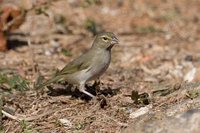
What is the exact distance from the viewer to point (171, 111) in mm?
5656

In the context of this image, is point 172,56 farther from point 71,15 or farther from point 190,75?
→ point 71,15

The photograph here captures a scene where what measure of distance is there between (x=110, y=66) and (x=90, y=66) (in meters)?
2.13

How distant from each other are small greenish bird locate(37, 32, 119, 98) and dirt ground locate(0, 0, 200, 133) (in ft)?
0.56

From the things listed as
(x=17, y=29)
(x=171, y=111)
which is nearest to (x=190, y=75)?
(x=171, y=111)

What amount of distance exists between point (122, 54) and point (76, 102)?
3.09m

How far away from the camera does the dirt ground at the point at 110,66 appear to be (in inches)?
244

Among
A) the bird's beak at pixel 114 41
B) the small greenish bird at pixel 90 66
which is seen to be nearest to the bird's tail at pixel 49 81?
the small greenish bird at pixel 90 66

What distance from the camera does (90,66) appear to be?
690 centimetres

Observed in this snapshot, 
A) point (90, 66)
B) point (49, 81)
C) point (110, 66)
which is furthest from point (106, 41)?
point (110, 66)

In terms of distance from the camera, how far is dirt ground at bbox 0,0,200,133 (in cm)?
620

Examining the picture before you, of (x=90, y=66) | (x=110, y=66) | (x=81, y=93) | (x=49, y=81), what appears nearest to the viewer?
(x=90, y=66)

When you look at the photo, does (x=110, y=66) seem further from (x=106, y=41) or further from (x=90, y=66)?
(x=90, y=66)

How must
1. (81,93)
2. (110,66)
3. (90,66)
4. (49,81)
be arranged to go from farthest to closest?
1. (110,66)
2. (81,93)
3. (49,81)
4. (90,66)

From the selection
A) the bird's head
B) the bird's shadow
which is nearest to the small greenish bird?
the bird's head
